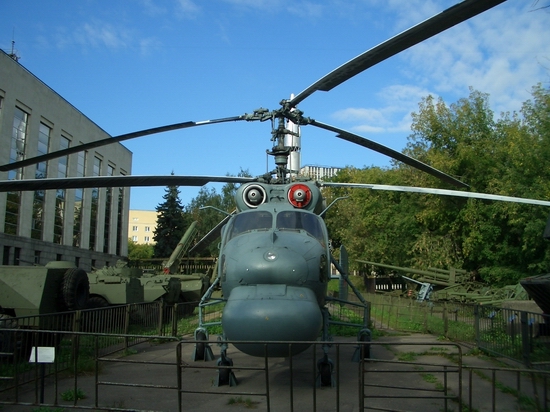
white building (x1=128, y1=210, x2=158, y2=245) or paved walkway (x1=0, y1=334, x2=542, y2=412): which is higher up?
white building (x1=128, y1=210, x2=158, y2=245)

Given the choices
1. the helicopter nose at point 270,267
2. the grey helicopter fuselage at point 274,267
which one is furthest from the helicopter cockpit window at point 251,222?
the helicopter nose at point 270,267

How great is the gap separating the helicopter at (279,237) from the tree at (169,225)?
4331cm

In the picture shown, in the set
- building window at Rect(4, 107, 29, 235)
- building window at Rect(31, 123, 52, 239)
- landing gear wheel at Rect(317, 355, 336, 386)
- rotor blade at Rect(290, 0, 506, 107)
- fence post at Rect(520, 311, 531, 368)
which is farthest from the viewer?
building window at Rect(31, 123, 52, 239)

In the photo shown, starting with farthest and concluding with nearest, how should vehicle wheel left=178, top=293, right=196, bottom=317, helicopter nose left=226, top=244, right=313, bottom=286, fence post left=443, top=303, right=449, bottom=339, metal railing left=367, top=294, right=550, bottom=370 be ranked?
vehicle wheel left=178, top=293, right=196, bottom=317 → fence post left=443, top=303, right=449, bottom=339 → metal railing left=367, top=294, right=550, bottom=370 → helicopter nose left=226, top=244, right=313, bottom=286

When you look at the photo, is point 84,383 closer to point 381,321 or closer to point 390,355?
point 390,355

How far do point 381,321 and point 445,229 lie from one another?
14.6 m

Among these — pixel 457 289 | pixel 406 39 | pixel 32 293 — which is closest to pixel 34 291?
pixel 32 293

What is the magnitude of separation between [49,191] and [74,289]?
21211 mm

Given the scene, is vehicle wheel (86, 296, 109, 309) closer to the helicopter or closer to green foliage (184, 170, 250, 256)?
the helicopter

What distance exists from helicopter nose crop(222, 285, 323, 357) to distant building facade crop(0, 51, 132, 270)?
16.5 meters

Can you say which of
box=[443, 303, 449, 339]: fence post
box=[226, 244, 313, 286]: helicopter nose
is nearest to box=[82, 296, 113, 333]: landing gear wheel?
box=[226, 244, 313, 286]: helicopter nose

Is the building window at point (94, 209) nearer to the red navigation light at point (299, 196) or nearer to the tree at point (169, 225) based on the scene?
the tree at point (169, 225)

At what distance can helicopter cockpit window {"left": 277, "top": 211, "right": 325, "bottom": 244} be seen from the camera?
7.99 m

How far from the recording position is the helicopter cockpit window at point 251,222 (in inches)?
316
